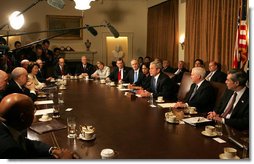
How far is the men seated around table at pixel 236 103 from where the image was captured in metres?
2.33

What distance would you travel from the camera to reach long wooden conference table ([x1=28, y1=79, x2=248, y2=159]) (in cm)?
165

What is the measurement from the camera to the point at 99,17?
8.95 meters

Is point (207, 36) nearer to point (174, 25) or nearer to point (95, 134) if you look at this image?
point (174, 25)

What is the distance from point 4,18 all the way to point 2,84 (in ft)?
18.8

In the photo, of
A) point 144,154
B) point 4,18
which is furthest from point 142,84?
point 4,18

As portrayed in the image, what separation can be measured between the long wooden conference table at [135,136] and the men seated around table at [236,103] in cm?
33

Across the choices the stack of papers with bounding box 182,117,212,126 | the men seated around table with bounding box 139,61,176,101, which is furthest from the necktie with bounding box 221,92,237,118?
the men seated around table with bounding box 139,61,176,101

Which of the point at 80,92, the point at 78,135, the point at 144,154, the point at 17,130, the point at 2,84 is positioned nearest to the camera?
the point at 17,130

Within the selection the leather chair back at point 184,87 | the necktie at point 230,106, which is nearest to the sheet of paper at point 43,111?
the necktie at point 230,106

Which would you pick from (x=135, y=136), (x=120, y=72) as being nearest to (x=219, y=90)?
(x=135, y=136)

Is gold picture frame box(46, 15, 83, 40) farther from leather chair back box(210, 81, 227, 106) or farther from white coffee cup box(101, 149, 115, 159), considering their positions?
white coffee cup box(101, 149, 115, 159)

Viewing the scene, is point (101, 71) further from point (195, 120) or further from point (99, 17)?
point (195, 120)

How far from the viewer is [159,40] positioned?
8.41 metres

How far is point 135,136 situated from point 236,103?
1.16 metres
